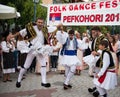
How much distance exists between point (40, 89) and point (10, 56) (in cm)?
232

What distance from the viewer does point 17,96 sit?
9.41 m

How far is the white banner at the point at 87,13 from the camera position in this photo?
10.2 metres

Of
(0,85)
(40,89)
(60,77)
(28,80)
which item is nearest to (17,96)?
(40,89)

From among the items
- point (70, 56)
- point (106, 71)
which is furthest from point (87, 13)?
point (106, 71)

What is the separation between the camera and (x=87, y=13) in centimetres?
1087

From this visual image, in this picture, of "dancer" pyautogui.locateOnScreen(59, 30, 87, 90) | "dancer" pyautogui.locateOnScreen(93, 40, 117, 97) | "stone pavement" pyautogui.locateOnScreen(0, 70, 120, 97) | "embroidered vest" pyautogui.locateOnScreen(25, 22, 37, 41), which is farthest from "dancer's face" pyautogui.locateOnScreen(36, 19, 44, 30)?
"dancer" pyautogui.locateOnScreen(59, 30, 87, 90)

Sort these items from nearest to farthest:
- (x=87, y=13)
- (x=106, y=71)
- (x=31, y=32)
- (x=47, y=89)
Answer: (x=106, y=71) < (x=31, y=32) < (x=47, y=89) < (x=87, y=13)

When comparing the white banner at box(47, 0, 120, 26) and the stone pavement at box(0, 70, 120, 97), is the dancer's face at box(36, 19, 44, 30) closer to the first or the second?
the stone pavement at box(0, 70, 120, 97)

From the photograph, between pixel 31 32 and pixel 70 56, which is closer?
pixel 31 32

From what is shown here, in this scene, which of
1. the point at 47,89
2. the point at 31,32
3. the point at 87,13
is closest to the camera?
the point at 31,32

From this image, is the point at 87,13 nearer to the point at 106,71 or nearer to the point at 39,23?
the point at 39,23

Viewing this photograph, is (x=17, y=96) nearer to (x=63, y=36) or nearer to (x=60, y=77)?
(x=63, y=36)

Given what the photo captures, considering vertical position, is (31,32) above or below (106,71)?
above

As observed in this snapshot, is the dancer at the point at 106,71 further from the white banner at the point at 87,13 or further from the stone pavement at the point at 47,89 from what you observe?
the white banner at the point at 87,13
